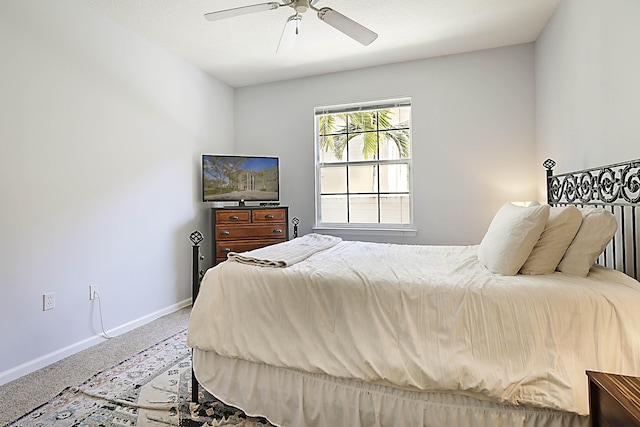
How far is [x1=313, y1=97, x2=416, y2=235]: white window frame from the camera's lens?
3.84 meters

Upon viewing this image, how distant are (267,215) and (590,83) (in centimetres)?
296

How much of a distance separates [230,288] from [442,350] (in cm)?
104

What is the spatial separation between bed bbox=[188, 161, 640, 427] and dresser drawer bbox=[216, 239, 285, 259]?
181 centimetres

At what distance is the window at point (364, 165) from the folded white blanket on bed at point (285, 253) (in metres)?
1.48

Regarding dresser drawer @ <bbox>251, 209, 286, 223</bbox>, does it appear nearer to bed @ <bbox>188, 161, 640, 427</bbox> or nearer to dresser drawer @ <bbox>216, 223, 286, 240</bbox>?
dresser drawer @ <bbox>216, 223, 286, 240</bbox>

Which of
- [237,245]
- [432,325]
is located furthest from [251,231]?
[432,325]

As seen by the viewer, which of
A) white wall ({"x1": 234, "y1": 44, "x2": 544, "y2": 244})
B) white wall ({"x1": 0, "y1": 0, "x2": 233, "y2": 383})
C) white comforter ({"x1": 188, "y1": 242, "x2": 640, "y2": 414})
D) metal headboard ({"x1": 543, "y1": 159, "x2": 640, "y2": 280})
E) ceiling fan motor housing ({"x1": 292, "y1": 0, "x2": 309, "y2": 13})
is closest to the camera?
white comforter ({"x1": 188, "y1": 242, "x2": 640, "y2": 414})

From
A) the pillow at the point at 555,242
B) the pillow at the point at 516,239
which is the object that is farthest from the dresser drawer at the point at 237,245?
the pillow at the point at 555,242

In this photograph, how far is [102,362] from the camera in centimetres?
239

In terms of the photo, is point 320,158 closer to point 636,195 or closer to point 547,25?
point 547,25

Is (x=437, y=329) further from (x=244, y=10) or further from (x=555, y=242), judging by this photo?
(x=244, y=10)

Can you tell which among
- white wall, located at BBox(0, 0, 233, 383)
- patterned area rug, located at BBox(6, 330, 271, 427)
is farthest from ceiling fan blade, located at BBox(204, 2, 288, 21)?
patterned area rug, located at BBox(6, 330, 271, 427)

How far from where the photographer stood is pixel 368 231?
3980mm

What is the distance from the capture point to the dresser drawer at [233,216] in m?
3.67
